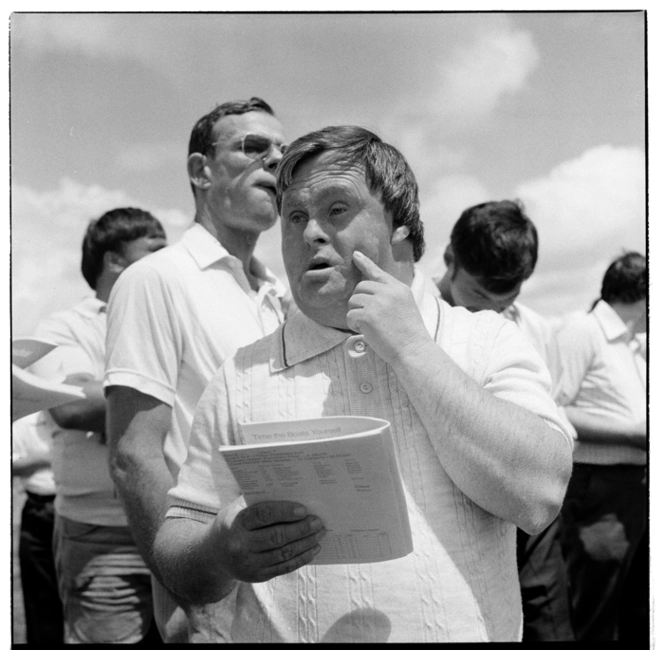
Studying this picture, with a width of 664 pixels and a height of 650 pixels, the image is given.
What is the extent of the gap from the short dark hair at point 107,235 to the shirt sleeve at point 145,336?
0.26m

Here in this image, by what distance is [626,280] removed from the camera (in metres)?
2.69

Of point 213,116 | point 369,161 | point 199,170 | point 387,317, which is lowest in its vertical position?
point 387,317

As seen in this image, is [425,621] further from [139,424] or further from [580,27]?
[580,27]

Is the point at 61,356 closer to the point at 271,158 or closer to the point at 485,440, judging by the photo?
the point at 271,158

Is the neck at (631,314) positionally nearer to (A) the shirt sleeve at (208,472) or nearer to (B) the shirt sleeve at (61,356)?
(A) the shirt sleeve at (208,472)

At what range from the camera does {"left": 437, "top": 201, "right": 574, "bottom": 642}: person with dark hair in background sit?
8.91 ft

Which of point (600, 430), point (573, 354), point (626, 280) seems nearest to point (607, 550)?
point (600, 430)

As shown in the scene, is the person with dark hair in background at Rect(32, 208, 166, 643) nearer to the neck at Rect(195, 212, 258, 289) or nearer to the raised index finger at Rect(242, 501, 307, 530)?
the neck at Rect(195, 212, 258, 289)

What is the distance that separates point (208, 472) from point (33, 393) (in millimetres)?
964

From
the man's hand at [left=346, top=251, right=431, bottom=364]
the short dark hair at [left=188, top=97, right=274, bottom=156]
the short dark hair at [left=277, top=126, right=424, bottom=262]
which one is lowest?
the man's hand at [left=346, top=251, right=431, bottom=364]

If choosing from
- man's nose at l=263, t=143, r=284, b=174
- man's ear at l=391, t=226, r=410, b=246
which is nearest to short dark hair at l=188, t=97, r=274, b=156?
man's nose at l=263, t=143, r=284, b=174

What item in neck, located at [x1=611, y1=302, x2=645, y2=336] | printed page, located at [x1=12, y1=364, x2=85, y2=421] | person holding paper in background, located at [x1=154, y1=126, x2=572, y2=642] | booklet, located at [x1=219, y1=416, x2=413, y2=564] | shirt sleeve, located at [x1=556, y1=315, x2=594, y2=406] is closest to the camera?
booklet, located at [x1=219, y1=416, x2=413, y2=564]
